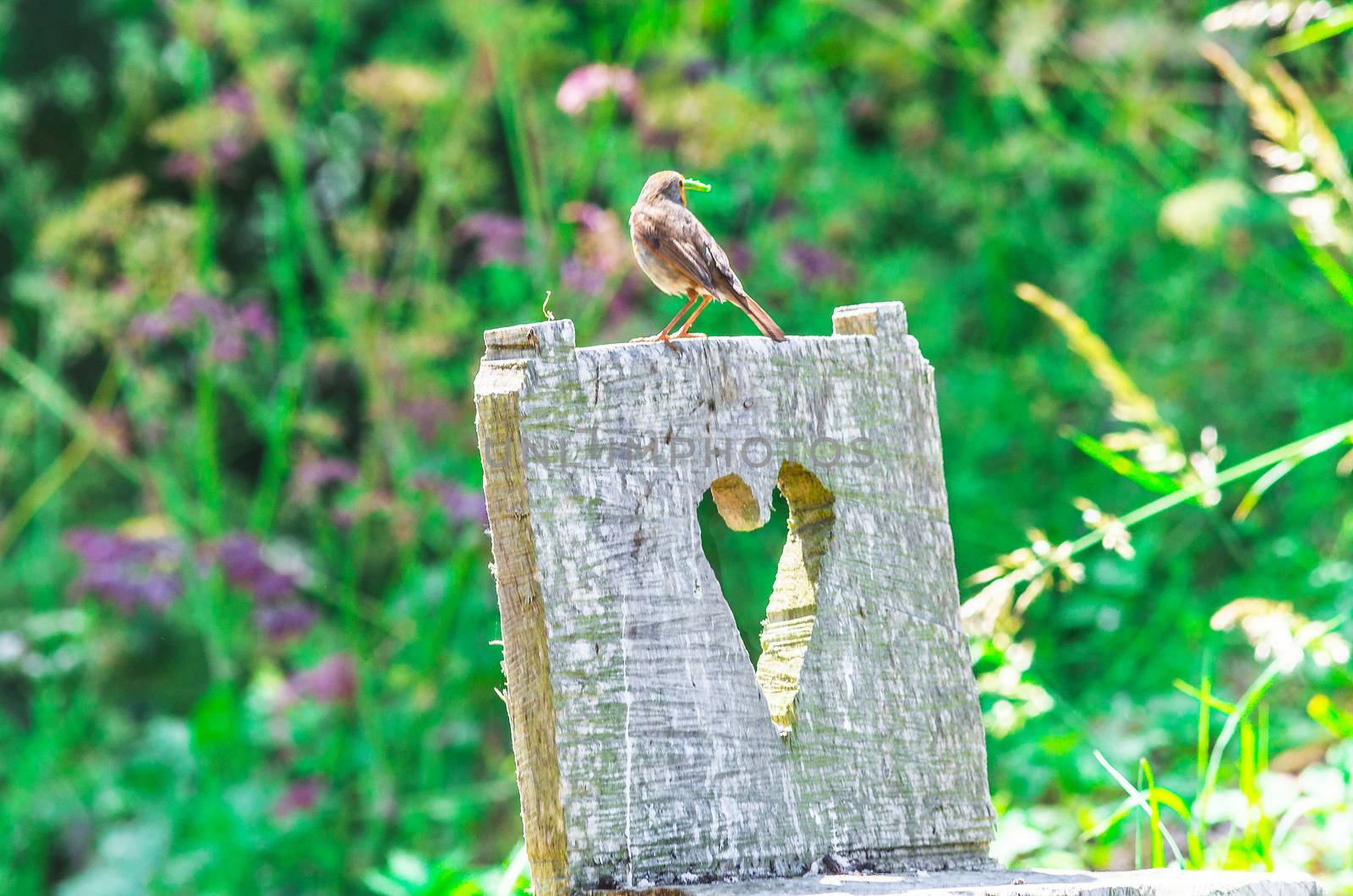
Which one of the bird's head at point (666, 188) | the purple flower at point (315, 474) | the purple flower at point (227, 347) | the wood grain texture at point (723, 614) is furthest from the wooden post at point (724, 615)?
the purple flower at point (227, 347)

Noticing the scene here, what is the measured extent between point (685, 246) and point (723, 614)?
596 mm

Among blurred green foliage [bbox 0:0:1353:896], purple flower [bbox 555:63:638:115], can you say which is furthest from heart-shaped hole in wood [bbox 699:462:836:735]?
purple flower [bbox 555:63:638:115]

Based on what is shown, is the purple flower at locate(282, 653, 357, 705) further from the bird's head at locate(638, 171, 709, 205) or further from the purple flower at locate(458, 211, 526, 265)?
the bird's head at locate(638, 171, 709, 205)

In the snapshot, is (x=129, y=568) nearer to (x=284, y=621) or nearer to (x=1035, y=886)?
(x=284, y=621)

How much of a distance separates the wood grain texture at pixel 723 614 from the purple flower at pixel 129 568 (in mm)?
2933

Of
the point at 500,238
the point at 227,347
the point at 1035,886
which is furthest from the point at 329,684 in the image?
the point at 1035,886

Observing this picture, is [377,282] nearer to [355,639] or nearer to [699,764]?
[355,639]

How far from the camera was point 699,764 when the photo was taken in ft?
5.42

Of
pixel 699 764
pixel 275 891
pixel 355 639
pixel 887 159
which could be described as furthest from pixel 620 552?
pixel 887 159

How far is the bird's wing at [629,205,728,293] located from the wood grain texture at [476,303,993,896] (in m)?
0.26

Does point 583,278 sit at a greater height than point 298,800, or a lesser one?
greater

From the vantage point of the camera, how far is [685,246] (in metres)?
2.10

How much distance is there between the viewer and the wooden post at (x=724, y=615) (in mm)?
1597

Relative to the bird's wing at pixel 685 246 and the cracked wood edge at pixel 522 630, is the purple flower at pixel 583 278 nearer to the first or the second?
the bird's wing at pixel 685 246
